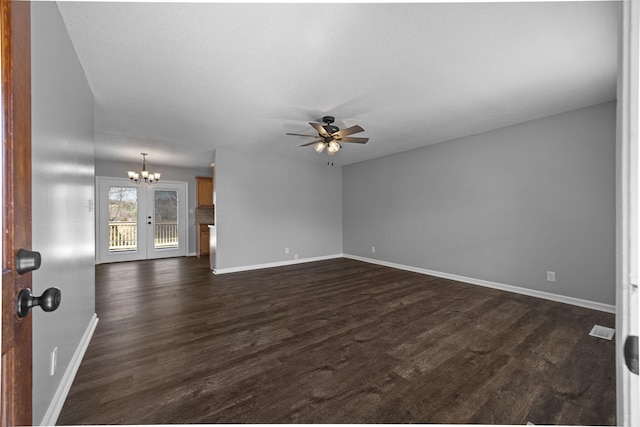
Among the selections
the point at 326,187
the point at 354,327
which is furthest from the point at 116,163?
the point at 354,327

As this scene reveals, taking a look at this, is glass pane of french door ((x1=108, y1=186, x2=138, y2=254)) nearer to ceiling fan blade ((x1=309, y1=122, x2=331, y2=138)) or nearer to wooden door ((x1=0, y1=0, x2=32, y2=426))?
ceiling fan blade ((x1=309, y1=122, x2=331, y2=138))

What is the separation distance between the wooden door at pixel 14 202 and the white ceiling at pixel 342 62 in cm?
129

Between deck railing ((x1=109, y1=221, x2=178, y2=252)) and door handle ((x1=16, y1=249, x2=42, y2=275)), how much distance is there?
7.13 meters

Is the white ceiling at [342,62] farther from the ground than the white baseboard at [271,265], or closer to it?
farther from the ground

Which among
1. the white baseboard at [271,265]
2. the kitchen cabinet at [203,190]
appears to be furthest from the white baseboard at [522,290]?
the kitchen cabinet at [203,190]

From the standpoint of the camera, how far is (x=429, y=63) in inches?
88.6

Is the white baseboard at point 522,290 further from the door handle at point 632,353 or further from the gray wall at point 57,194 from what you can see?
the gray wall at point 57,194

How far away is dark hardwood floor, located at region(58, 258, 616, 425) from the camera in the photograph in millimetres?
1574

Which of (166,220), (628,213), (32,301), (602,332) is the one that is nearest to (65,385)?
(32,301)

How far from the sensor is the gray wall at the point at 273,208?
203 inches

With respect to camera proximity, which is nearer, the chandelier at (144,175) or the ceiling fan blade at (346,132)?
the ceiling fan blade at (346,132)

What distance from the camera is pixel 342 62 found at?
223 cm

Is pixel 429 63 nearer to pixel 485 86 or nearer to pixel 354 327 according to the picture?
pixel 485 86

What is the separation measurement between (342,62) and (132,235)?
22.9 ft
